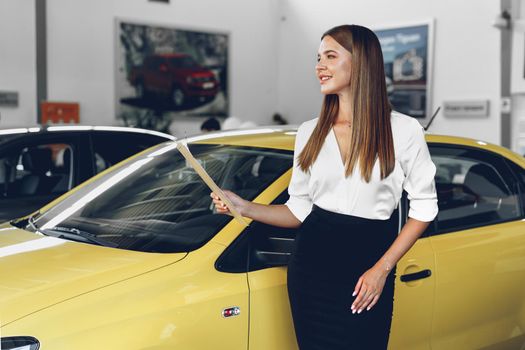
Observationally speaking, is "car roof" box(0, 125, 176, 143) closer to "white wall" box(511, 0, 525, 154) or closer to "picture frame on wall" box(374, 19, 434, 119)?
"white wall" box(511, 0, 525, 154)

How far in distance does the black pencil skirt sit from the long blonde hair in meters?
0.16

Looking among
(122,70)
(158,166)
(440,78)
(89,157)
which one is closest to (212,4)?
(122,70)

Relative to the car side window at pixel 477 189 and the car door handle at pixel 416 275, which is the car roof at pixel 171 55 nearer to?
the car side window at pixel 477 189

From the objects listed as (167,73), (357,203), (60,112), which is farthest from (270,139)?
(167,73)

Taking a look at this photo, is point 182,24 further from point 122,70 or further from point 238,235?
point 238,235

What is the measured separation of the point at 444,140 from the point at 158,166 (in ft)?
3.94

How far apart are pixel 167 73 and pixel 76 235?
9584 mm

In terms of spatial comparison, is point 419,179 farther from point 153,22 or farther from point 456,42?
point 153,22

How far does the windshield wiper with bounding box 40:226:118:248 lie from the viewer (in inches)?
95.9

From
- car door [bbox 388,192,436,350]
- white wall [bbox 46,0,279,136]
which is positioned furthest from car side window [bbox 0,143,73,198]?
white wall [bbox 46,0,279,136]

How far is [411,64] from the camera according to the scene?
11.1m

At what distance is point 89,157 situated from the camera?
15.3 ft

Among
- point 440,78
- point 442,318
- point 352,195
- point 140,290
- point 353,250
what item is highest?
point 440,78

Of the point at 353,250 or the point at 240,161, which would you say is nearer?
the point at 353,250
